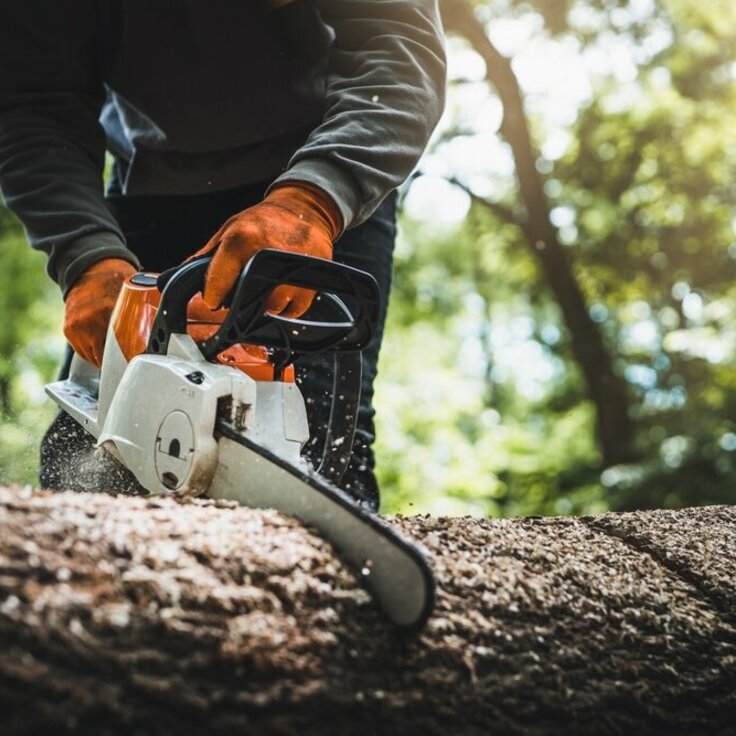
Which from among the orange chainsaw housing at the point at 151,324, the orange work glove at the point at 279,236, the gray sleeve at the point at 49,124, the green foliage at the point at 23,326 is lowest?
the green foliage at the point at 23,326

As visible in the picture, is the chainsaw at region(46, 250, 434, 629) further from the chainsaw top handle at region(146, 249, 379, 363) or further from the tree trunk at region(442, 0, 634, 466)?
the tree trunk at region(442, 0, 634, 466)

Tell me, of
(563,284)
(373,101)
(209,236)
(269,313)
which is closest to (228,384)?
(269,313)

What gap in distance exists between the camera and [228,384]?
4.64 feet

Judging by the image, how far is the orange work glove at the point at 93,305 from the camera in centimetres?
193

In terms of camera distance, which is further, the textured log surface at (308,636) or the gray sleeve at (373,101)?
the gray sleeve at (373,101)

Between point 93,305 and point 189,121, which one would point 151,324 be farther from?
point 189,121

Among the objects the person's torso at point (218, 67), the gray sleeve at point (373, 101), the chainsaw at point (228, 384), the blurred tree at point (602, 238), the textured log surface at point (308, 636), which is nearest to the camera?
the textured log surface at point (308, 636)

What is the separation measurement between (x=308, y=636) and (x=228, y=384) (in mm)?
551

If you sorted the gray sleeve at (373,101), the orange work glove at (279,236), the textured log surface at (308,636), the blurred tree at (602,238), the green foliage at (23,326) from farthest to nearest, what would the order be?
the green foliage at (23,326), the blurred tree at (602,238), the gray sleeve at (373,101), the orange work glove at (279,236), the textured log surface at (308,636)

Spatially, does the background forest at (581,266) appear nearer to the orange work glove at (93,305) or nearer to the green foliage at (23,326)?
the green foliage at (23,326)

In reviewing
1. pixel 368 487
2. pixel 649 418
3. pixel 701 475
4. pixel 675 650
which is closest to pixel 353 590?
pixel 675 650

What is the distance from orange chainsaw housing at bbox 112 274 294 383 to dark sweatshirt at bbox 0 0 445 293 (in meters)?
0.38

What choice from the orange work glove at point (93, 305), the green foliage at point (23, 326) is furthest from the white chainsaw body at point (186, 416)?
the green foliage at point (23, 326)

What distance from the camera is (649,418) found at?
9.31 m
